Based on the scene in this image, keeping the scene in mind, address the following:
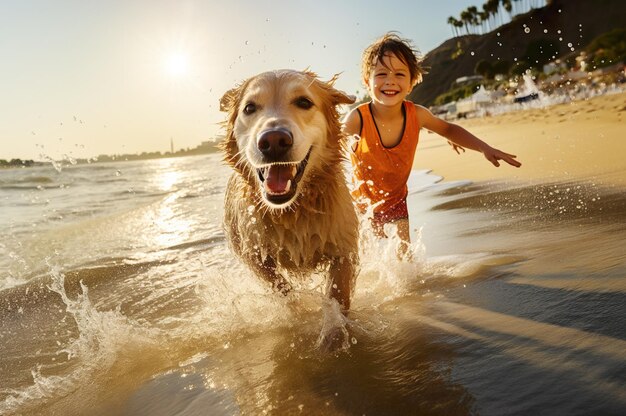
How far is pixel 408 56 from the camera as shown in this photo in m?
4.70

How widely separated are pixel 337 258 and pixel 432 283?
30.0 inches

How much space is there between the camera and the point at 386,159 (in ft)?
15.7

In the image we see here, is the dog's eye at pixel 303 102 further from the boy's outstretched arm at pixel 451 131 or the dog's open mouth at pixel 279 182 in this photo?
the boy's outstretched arm at pixel 451 131

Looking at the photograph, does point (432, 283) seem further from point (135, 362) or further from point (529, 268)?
point (135, 362)

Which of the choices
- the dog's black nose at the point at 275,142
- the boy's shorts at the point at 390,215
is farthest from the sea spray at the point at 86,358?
the boy's shorts at the point at 390,215

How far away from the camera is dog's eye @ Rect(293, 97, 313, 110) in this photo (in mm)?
3289

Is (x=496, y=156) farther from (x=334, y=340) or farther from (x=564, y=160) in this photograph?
(x=564, y=160)

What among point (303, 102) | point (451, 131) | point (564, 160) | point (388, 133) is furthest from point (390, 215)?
point (564, 160)

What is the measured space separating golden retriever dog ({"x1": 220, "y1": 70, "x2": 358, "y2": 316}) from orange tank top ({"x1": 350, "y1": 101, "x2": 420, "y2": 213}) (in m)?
1.29

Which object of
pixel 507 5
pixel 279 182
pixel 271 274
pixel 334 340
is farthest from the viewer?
pixel 507 5

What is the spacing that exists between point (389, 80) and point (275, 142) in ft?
7.53

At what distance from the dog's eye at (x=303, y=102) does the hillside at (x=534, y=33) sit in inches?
4545

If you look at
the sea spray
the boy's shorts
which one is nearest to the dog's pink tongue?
the sea spray

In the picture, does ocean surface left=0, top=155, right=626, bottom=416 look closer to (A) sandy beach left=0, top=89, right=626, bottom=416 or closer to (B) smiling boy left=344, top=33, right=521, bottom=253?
(A) sandy beach left=0, top=89, right=626, bottom=416
